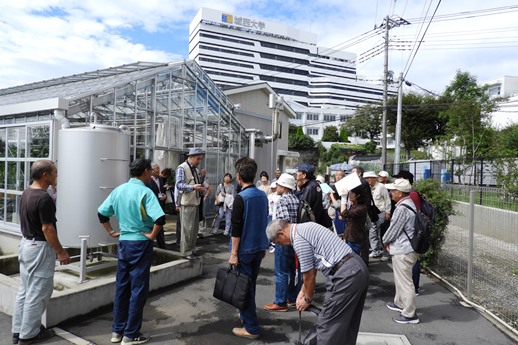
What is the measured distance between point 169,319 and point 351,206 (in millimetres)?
2820

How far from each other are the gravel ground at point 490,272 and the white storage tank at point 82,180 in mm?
5448

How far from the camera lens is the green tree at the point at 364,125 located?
52.2 meters

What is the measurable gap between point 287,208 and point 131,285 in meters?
1.88

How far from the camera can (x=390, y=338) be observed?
12.8 ft

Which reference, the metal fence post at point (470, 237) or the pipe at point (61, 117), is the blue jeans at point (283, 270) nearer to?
the metal fence post at point (470, 237)

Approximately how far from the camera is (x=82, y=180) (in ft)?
16.1

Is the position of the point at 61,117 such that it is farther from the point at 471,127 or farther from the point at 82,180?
the point at 471,127

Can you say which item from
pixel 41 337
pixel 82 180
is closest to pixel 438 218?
pixel 82 180

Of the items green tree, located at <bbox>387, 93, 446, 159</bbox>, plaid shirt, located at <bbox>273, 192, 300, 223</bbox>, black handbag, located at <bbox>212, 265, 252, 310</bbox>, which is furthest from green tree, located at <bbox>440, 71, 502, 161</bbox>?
black handbag, located at <bbox>212, 265, 252, 310</bbox>

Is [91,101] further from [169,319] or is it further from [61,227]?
[169,319]

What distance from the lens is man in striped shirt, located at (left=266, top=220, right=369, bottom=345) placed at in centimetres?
267

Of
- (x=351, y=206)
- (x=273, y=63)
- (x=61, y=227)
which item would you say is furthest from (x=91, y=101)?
(x=273, y=63)

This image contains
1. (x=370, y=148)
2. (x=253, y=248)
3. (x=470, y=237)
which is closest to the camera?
(x=253, y=248)

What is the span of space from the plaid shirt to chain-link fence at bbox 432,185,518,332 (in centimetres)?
258
